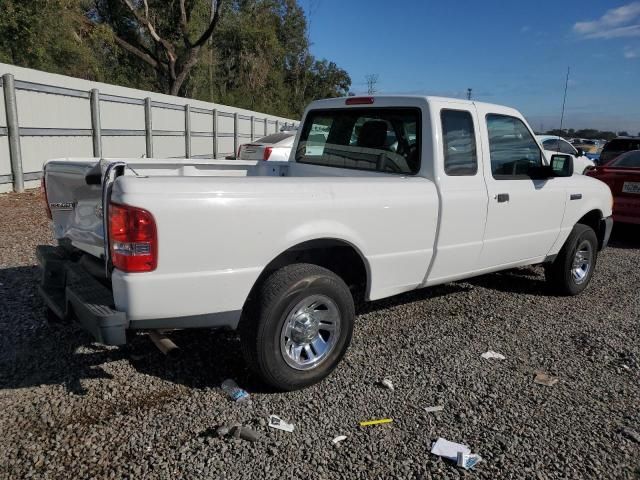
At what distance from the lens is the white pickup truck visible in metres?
2.79

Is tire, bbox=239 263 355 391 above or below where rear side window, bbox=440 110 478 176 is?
below

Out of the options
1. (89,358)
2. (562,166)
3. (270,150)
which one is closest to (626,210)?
(562,166)

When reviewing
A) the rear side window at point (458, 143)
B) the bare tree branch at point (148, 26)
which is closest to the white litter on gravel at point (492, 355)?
the rear side window at point (458, 143)

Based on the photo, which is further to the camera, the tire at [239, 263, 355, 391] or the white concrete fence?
the white concrete fence

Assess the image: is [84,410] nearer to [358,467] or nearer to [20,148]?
[358,467]

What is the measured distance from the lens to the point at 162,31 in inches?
1224

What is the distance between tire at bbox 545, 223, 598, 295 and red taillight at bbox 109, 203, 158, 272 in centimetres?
A: 441

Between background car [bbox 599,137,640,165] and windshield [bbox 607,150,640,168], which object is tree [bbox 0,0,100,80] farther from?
background car [bbox 599,137,640,165]

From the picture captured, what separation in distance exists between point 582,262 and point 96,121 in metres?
11.0

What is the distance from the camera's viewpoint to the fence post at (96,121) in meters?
12.4

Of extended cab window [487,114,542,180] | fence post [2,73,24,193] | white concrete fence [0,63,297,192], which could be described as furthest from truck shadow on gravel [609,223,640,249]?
white concrete fence [0,63,297,192]

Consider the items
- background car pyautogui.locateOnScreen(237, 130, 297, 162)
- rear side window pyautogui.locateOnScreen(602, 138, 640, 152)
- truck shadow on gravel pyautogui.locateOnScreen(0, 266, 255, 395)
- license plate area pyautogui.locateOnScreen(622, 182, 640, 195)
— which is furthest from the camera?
rear side window pyautogui.locateOnScreen(602, 138, 640, 152)

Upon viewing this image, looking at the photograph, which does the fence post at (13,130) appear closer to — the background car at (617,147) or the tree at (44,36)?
the tree at (44,36)

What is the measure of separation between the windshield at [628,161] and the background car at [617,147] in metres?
4.92
